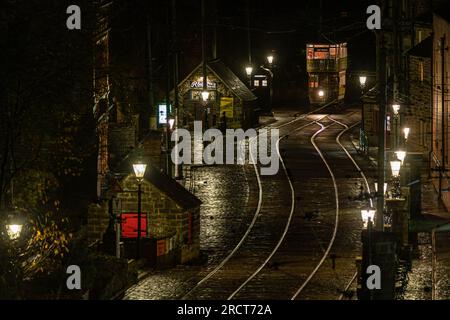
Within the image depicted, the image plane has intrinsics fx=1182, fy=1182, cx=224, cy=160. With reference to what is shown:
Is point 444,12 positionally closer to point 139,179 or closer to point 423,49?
point 423,49

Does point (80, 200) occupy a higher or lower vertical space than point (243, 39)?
lower

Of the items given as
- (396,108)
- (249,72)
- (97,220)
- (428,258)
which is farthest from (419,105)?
(97,220)

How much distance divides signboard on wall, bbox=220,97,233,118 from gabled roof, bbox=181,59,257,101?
0.67 meters

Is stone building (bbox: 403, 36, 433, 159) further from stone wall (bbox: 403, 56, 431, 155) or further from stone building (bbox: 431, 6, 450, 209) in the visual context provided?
stone building (bbox: 431, 6, 450, 209)

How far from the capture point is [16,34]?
66.9 feet

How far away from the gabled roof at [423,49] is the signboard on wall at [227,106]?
1346 centimetres

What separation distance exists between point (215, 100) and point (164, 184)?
30.2m

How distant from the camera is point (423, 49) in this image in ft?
169

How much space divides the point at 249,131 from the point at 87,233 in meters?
29.4

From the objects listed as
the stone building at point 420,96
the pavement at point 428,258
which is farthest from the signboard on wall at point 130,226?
the stone building at point 420,96

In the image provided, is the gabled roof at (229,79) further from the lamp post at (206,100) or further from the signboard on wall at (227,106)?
the lamp post at (206,100)

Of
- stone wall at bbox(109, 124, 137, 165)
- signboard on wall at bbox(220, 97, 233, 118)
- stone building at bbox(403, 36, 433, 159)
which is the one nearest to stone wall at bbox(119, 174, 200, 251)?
stone wall at bbox(109, 124, 137, 165)
